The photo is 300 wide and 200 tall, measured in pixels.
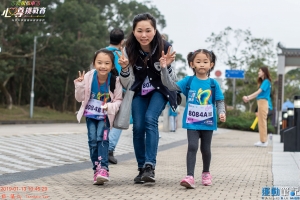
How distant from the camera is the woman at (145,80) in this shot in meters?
6.06

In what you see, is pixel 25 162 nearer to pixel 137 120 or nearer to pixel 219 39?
pixel 137 120

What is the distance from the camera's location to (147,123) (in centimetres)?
608

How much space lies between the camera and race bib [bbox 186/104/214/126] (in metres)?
6.04

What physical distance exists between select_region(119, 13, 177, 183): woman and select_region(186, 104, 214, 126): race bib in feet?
0.63

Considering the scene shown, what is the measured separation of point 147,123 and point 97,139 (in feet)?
1.67

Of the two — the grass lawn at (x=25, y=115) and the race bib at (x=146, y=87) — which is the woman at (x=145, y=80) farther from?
the grass lawn at (x=25, y=115)

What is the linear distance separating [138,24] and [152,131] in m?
1.05

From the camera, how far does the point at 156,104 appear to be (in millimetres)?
6105

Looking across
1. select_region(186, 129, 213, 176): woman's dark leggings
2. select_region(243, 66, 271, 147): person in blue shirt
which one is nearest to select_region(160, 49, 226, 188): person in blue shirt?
select_region(186, 129, 213, 176): woman's dark leggings

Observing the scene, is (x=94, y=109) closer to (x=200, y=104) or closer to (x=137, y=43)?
(x=137, y=43)

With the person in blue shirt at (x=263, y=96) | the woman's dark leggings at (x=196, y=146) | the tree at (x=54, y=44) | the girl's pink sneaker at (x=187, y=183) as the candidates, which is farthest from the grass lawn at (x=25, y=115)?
the girl's pink sneaker at (x=187, y=183)

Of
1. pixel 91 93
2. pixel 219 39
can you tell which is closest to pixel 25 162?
pixel 91 93

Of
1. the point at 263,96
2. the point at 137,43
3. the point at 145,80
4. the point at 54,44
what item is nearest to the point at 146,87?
the point at 145,80

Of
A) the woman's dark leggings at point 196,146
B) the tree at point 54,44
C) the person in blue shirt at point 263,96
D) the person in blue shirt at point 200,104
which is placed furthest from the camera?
the tree at point 54,44
